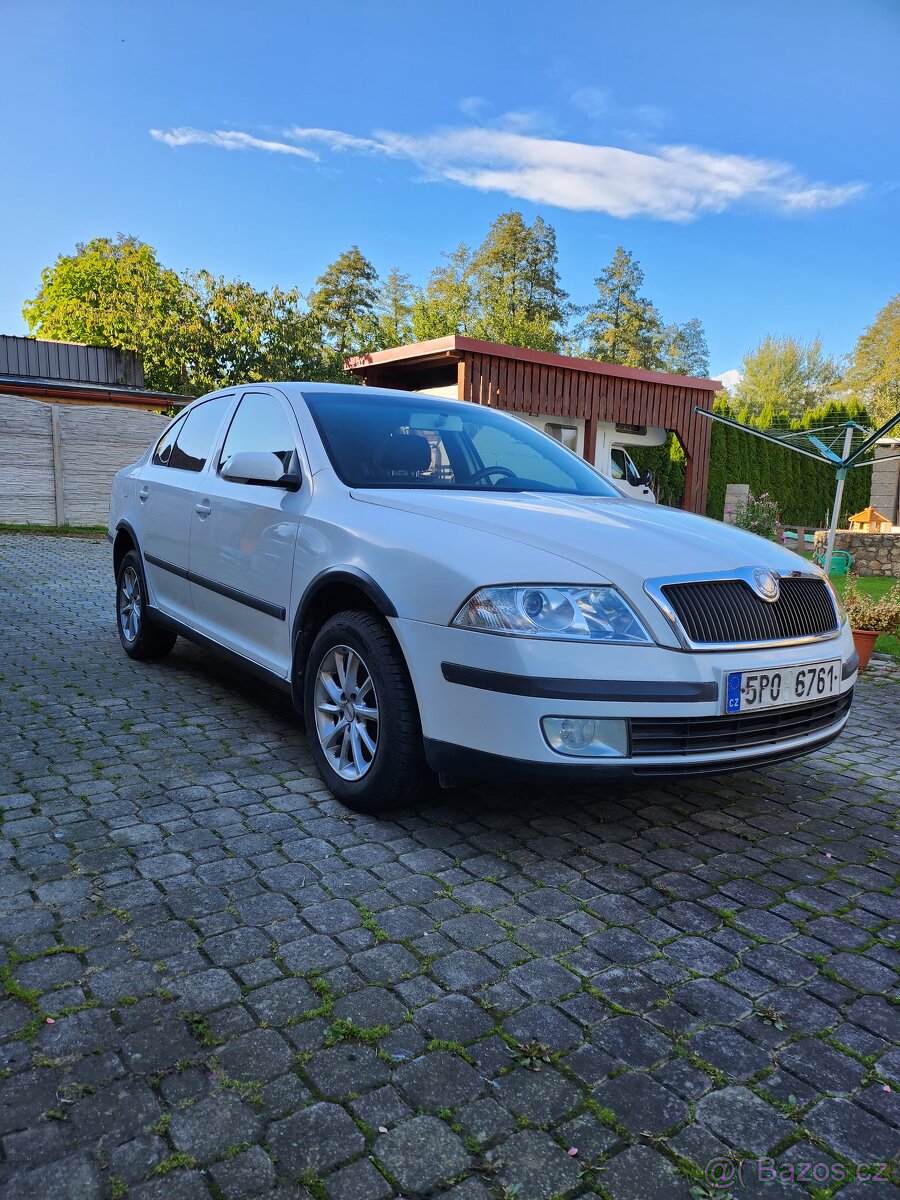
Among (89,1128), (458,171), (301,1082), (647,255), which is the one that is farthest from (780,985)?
(647,255)

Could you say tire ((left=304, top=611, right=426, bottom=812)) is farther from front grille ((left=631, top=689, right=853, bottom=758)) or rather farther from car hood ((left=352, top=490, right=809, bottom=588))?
front grille ((left=631, top=689, right=853, bottom=758))

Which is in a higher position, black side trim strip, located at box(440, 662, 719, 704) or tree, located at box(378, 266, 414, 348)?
tree, located at box(378, 266, 414, 348)

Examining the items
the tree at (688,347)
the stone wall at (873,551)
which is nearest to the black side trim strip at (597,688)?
the stone wall at (873,551)

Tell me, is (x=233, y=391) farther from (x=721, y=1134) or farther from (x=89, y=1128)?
(x=721, y=1134)

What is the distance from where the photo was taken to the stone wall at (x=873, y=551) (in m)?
15.3

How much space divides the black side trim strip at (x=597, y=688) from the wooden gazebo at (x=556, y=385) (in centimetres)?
1283

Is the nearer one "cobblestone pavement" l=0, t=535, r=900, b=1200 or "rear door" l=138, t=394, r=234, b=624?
"cobblestone pavement" l=0, t=535, r=900, b=1200

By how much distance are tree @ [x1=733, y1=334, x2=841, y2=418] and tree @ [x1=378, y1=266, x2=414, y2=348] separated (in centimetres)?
2709

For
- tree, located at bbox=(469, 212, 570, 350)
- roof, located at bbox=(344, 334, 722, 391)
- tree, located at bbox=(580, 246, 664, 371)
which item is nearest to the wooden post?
roof, located at bbox=(344, 334, 722, 391)

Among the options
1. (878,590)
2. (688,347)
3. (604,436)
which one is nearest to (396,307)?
(688,347)

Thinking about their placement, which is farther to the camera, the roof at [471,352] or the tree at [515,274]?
the tree at [515,274]

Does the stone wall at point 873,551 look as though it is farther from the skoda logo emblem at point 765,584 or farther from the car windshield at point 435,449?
the skoda logo emblem at point 765,584

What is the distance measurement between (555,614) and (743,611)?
2.38 ft

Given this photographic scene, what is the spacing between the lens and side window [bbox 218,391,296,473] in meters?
4.01
